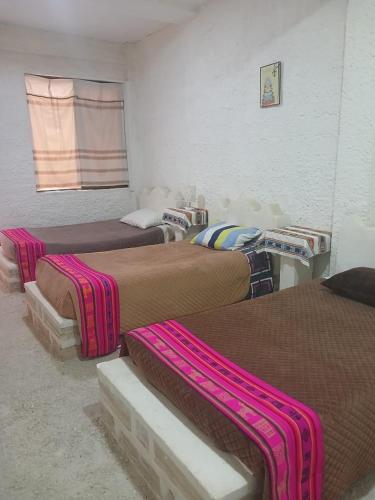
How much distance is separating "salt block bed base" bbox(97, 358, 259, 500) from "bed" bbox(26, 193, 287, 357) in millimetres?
587

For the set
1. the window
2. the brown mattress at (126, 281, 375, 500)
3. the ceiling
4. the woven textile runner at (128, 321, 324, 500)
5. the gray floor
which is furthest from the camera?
the window

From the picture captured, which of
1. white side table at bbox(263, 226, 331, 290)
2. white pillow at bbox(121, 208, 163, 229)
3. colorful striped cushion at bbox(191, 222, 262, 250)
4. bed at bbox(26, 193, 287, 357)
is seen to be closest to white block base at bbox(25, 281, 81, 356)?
bed at bbox(26, 193, 287, 357)

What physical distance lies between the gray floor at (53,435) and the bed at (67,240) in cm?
114

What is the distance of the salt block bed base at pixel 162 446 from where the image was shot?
1189 mm

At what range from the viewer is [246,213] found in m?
3.37

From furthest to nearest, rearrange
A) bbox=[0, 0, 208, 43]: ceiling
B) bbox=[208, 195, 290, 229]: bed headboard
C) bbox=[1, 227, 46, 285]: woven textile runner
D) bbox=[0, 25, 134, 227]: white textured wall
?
bbox=[0, 25, 134, 227]: white textured wall < bbox=[1, 227, 46, 285]: woven textile runner < bbox=[0, 0, 208, 43]: ceiling < bbox=[208, 195, 290, 229]: bed headboard

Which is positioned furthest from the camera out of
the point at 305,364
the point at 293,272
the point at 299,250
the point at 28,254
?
the point at 28,254

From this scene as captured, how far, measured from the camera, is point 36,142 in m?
4.60

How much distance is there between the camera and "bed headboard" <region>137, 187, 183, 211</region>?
4359 mm

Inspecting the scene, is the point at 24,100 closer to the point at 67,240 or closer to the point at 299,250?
the point at 67,240

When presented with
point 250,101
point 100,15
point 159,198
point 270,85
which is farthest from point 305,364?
point 100,15

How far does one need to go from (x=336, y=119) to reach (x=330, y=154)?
224mm

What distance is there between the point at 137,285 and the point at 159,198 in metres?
2.27

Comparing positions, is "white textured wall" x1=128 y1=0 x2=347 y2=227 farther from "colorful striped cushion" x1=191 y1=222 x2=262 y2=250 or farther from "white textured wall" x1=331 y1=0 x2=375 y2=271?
"colorful striped cushion" x1=191 y1=222 x2=262 y2=250
